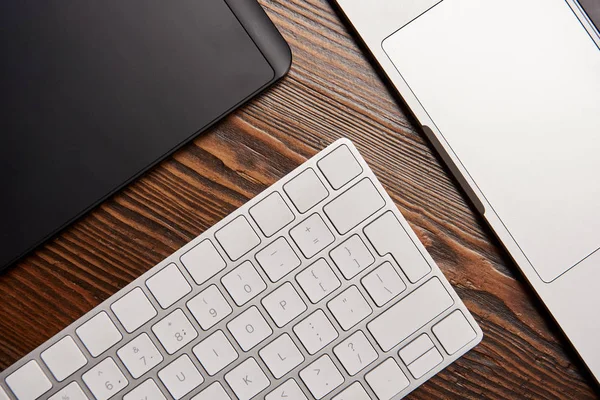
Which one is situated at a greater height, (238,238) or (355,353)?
(238,238)

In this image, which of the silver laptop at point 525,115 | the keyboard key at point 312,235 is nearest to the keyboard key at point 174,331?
the keyboard key at point 312,235

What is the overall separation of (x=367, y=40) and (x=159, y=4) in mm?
177

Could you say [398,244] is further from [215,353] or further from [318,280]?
[215,353]

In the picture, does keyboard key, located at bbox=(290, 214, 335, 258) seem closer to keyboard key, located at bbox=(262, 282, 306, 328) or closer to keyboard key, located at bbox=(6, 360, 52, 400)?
keyboard key, located at bbox=(262, 282, 306, 328)

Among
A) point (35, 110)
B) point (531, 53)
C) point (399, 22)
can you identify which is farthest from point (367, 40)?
point (35, 110)

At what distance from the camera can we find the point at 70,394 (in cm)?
44

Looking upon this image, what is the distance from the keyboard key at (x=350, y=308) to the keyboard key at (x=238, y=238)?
0.08 meters

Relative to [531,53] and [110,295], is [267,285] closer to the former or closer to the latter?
[110,295]

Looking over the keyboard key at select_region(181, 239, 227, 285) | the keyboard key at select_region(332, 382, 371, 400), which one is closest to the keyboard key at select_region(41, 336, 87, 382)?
the keyboard key at select_region(181, 239, 227, 285)

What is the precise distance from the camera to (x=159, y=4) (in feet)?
1.48

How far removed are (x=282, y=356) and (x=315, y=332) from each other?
3 centimetres

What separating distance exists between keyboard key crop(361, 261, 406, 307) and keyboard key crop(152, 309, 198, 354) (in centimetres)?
15

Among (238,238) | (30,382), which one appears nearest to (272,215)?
(238,238)

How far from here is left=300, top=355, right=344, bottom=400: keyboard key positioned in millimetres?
446
